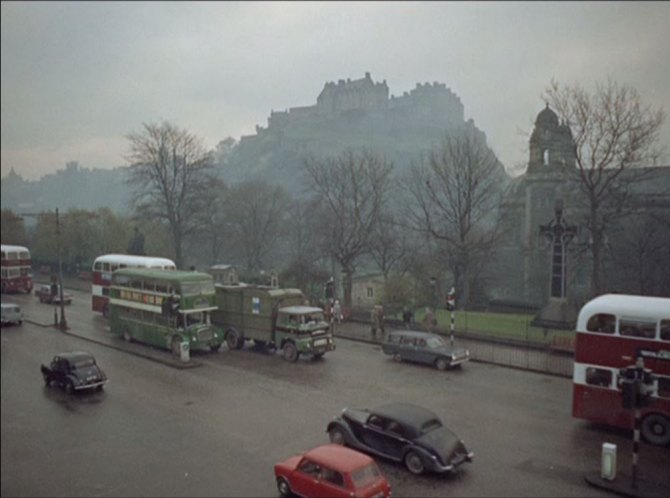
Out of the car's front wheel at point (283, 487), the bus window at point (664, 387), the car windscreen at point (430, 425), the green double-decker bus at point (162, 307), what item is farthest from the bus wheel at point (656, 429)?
the green double-decker bus at point (162, 307)

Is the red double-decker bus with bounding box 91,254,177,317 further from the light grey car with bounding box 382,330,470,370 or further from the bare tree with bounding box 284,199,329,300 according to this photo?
the bare tree with bounding box 284,199,329,300

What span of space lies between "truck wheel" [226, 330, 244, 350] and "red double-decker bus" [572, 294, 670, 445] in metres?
13.2

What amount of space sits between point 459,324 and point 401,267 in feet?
24.5

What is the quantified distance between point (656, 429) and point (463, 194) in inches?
695

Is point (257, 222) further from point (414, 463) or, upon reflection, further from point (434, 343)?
point (414, 463)

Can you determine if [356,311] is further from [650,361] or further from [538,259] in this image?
[650,361]

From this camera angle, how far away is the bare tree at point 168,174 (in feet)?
40.8

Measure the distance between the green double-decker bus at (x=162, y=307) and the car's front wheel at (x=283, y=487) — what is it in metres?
8.87

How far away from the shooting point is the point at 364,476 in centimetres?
955

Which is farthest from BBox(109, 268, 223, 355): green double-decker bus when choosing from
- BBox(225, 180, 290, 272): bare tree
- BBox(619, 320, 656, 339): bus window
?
BBox(225, 180, 290, 272): bare tree

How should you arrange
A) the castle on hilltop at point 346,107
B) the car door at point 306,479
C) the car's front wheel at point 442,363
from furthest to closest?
the car's front wheel at point 442,363, the castle on hilltop at point 346,107, the car door at point 306,479

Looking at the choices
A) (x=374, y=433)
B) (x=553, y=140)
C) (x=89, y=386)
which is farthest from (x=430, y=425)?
(x=553, y=140)

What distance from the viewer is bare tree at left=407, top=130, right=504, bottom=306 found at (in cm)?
2856

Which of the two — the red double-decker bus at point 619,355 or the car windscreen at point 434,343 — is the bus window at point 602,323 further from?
the car windscreen at point 434,343
